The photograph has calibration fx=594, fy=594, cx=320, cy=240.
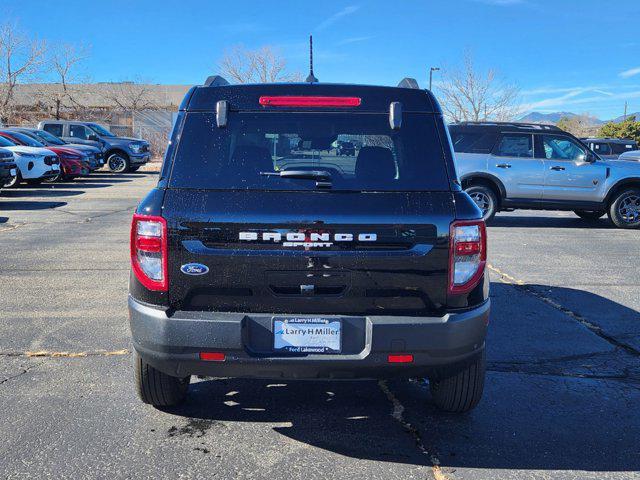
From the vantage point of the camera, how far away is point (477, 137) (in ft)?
39.1

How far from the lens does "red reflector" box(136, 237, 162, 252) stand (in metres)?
3.01

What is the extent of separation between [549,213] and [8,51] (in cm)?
3433

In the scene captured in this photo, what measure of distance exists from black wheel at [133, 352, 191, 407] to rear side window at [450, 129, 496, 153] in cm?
939

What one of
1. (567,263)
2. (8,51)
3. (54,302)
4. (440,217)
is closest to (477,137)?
(567,263)

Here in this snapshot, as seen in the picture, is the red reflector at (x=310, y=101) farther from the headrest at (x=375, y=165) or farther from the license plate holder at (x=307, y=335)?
the license plate holder at (x=307, y=335)

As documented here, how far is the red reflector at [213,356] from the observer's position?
2994 mm

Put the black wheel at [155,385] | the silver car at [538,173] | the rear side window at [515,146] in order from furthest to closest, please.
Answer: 1. the rear side window at [515,146]
2. the silver car at [538,173]
3. the black wheel at [155,385]

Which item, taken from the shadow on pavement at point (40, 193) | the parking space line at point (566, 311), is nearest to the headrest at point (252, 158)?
the parking space line at point (566, 311)

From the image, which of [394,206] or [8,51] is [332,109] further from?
[8,51]

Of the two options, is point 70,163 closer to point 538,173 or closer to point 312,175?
point 538,173

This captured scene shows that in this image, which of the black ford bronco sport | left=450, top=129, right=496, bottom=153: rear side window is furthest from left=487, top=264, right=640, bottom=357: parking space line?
left=450, top=129, right=496, bottom=153: rear side window

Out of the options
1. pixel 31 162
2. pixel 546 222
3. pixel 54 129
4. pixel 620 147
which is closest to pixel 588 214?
pixel 546 222

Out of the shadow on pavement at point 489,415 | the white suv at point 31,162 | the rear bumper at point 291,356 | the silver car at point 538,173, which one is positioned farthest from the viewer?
the white suv at point 31,162

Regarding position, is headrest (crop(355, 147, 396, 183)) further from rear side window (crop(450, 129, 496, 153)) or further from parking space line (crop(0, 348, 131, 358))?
rear side window (crop(450, 129, 496, 153))
